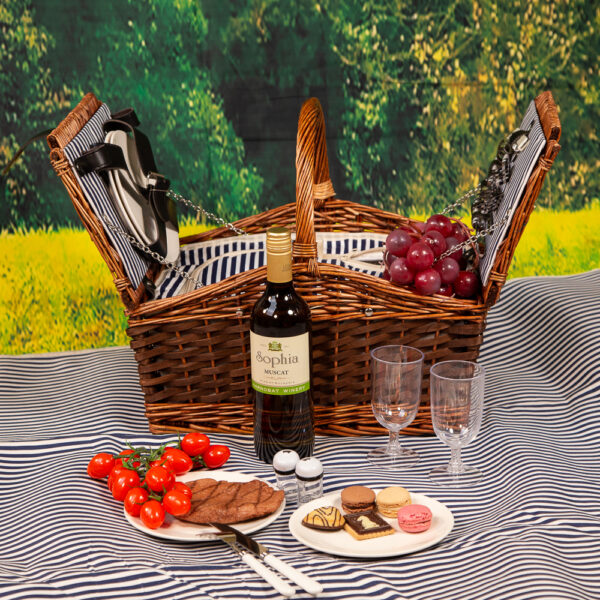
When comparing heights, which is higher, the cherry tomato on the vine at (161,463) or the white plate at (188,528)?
the cherry tomato on the vine at (161,463)

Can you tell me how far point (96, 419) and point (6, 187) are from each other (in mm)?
878

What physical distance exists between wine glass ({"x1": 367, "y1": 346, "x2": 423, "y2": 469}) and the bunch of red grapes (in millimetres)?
117

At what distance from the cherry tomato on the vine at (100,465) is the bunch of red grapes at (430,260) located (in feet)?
1.79

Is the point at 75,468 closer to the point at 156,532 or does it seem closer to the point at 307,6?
the point at 156,532

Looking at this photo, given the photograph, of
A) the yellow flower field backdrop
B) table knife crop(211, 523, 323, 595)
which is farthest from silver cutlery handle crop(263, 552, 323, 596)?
the yellow flower field backdrop

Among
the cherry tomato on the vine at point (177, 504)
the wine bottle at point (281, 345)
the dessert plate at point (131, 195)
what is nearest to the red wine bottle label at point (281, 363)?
the wine bottle at point (281, 345)

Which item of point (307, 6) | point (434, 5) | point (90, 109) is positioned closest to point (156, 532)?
point (90, 109)

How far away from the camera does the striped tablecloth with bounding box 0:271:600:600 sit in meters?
0.98

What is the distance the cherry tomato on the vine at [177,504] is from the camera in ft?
3.52

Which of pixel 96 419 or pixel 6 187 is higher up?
pixel 6 187

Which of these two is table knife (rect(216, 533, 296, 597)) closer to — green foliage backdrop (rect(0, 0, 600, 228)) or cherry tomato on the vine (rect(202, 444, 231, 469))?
cherry tomato on the vine (rect(202, 444, 231, 469))

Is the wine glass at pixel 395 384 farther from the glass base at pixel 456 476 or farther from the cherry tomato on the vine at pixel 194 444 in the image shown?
the cherry tomato on the vine at pixel 194 444

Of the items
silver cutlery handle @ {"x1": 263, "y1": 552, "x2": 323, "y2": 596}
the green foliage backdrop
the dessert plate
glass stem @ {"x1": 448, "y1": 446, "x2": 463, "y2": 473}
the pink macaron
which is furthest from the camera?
the green foliage backdrop

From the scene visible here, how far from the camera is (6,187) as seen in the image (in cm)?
206
